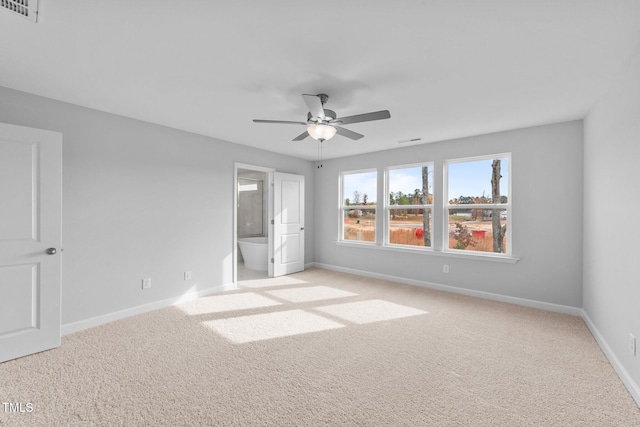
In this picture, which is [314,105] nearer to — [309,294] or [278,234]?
[309,294]

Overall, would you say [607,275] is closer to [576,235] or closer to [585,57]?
[576,235]

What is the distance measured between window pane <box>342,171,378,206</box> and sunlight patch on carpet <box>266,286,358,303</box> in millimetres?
1960

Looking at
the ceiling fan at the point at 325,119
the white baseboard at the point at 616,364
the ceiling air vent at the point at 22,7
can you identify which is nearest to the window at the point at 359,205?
the ceiling fan at the point at 325,119

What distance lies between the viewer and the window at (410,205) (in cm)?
493

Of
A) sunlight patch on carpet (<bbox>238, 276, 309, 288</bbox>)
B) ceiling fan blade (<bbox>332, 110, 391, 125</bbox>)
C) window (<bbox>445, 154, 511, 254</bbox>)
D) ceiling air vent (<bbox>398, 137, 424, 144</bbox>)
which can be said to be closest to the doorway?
sunlight patch on carpet (<bbox>238, 276, 309, 288</bbox>)

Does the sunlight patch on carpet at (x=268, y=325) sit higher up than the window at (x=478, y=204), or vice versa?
the window at (x=478, y=204)

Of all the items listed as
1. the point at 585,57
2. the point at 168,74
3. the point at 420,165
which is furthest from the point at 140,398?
the point at 420,165

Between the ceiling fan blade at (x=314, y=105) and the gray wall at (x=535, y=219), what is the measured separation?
2.79 metres

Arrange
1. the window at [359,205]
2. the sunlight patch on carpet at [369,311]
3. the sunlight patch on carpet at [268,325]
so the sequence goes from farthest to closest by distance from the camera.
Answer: the window at [359,205], the sunlight patch on carpet at [369,311], the sunlight patch on carpet at [268,325]

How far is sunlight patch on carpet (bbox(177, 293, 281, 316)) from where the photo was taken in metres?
3.72

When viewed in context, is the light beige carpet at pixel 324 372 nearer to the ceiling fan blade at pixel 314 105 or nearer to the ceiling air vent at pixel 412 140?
the ceiling fan blade at pixel 314 105

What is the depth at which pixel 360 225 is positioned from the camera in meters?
5.83

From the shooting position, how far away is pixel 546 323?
3350 mm

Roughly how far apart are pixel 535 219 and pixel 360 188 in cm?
291
